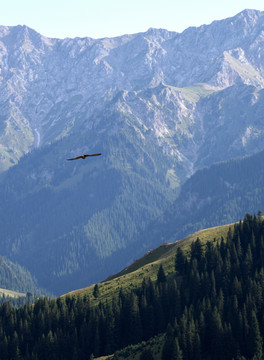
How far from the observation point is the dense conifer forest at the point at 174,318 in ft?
473

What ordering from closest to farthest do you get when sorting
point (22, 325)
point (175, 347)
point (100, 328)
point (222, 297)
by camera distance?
point (175, 347) < point (222, 297) < point (100, 328) < point (22, 325)

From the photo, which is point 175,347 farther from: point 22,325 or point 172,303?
point 22,325

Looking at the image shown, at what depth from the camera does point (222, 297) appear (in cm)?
16388

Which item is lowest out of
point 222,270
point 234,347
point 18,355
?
point 234,347

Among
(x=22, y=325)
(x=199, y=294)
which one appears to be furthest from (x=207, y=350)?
(x=22, y=325)

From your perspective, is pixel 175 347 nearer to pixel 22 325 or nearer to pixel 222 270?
pixel 222 270

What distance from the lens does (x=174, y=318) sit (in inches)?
6732

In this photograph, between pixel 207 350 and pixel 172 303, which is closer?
pixel 207 350

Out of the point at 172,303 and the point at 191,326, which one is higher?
the point at 172,303

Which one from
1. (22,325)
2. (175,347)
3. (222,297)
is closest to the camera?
(175,347)

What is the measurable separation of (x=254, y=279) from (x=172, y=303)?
25.5 m

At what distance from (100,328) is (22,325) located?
28.0 metres

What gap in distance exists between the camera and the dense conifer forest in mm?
144250

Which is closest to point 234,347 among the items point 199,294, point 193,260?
point 199,294
